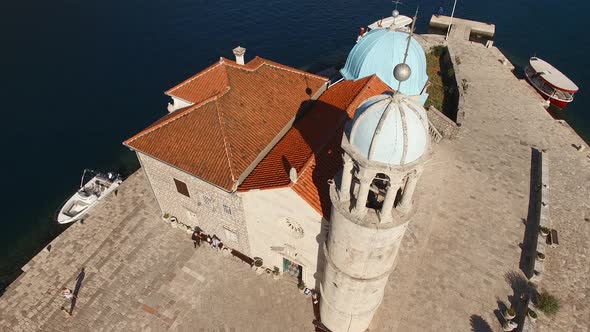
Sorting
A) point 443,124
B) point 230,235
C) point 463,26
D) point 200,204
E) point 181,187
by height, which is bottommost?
point 230,235

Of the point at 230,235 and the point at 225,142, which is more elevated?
the point at 225,142

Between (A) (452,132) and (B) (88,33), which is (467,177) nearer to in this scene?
(A) (452,132)

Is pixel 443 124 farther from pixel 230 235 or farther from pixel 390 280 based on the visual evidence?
pixel 230 235

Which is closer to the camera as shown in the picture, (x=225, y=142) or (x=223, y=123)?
(x=225, y=142)

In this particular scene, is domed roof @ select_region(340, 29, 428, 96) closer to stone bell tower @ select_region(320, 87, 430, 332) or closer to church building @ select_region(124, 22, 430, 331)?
church building @ select_region(124, 22, 430, 331)

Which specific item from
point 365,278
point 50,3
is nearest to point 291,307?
point 365,278

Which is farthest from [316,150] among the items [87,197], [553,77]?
[553,77]

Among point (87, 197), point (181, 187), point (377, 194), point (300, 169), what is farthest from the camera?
point (87, 197)
